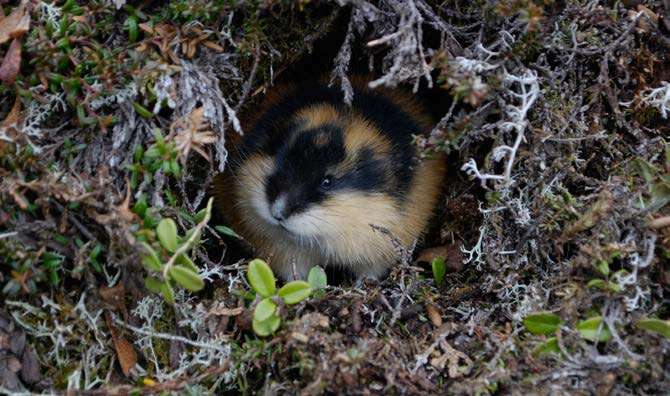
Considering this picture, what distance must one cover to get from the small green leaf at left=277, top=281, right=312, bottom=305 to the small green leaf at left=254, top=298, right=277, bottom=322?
7 cm

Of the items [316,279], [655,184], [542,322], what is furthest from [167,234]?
[655,184]

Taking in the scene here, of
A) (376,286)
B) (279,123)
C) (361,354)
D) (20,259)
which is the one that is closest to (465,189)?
(376,286)

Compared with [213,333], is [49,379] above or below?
below

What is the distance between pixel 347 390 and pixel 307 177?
128cm

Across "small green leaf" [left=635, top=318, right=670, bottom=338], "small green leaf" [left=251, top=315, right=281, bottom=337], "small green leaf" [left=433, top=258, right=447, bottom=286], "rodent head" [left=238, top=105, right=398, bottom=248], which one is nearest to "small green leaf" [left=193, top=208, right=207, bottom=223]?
"rodent head" [left=238, top=105, right=398, bottom=248]

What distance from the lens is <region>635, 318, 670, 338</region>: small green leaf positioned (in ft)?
9.39

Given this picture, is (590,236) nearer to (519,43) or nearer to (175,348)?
(519,43)

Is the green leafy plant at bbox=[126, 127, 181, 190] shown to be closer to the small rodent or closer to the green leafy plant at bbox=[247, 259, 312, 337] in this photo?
the green leafy plant at bbox=[247, 259, 312, 337]

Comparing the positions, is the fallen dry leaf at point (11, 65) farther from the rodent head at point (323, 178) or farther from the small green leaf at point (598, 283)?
the small green leaf at point (598, 283)

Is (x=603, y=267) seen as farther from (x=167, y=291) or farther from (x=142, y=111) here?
(x=142, y=111)

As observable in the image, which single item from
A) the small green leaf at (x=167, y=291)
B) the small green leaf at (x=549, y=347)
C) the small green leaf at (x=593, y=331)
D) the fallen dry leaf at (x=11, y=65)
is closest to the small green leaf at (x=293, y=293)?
the small green leaf at (x=167, y=291)

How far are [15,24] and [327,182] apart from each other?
1779mm

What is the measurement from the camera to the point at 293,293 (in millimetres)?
3143

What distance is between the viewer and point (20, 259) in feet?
9.53
